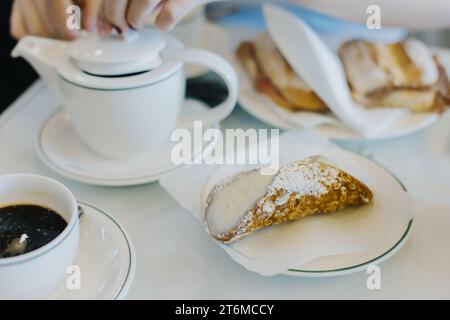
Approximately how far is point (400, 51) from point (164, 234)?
0.42 m

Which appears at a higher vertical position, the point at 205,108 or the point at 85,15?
the point at 85,15

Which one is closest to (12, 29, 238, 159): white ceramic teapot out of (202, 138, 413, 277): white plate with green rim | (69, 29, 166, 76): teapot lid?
(69, 29, 166, 76): teapot lid

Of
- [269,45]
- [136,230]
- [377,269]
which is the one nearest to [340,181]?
[377,269]

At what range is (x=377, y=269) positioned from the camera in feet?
1.66

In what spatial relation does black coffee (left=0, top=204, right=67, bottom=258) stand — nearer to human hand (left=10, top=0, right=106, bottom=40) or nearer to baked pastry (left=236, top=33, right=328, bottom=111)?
human hand (left=10, top=0, right=106, bottom=40)

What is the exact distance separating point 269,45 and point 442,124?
26 cm

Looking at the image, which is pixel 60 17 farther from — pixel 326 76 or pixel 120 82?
pixel 326 76

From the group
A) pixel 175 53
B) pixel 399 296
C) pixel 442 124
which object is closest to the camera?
pixel 399 296

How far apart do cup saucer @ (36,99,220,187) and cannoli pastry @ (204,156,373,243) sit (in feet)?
0.36

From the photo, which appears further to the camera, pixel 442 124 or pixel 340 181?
pixel 442 124

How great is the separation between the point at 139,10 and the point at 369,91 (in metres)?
0.32

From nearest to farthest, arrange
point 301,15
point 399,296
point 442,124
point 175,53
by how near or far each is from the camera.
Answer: point 399,296 → point 175,53 → point 442,124 → point 301,15

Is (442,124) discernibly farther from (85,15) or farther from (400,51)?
(85,15)

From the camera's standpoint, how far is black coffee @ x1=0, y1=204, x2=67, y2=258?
0.42 metres
